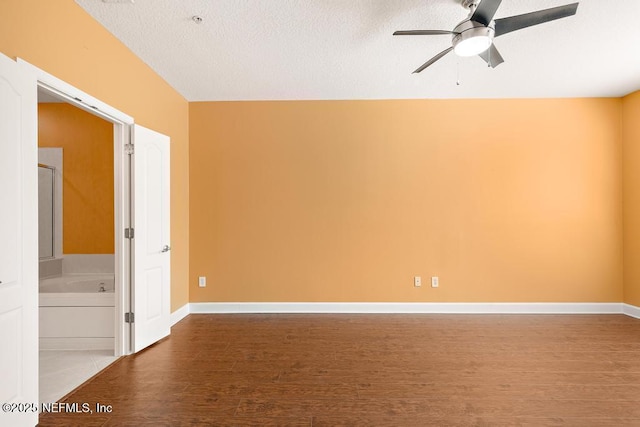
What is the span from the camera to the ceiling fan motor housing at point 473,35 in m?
2.17

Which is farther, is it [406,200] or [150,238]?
[406,200]

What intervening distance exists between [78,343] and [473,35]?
4.23 metres

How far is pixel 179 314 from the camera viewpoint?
4027 millimetres

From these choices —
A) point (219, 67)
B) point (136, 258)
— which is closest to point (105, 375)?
point (136, 258)

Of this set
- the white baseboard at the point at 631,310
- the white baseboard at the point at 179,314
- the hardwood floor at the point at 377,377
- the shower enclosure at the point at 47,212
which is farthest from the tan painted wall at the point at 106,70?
the white baseboard at the point at 631,310

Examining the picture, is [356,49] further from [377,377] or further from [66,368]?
[66,368]

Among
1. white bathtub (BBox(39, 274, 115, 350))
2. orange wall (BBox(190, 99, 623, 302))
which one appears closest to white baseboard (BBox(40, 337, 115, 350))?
white bathtub (BBox(39, 274, 115, 350))

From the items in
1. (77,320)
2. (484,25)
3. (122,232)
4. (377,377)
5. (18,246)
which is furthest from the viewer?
(77,320)

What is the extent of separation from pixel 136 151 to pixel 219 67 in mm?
1189

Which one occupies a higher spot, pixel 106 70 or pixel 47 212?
pixel 106 70

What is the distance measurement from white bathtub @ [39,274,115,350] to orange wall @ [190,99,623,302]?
4.21ft

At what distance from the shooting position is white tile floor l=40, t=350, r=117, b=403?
2381 mm

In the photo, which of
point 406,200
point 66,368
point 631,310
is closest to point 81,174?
point 66,368

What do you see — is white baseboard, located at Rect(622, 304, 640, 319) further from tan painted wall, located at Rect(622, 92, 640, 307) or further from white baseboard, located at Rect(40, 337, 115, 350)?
white baseboard, located at Rect(40, 337, 115, 350)
